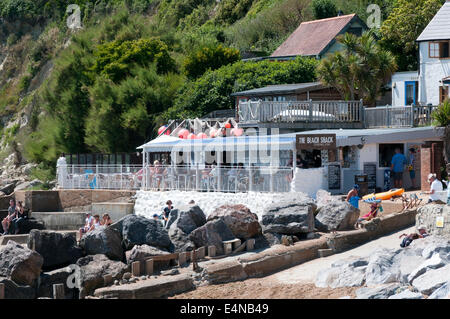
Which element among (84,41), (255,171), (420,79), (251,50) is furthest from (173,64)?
(255,171)

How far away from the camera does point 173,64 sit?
4816 cm

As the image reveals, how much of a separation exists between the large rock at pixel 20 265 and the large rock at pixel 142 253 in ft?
6.76

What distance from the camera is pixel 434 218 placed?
18.1 m

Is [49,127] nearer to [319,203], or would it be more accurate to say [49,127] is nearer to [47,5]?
[319,203]

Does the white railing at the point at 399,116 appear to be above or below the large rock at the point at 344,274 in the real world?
above

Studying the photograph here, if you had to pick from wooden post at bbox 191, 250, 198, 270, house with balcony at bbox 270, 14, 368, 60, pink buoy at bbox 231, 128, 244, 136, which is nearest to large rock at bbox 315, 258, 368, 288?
wooden post at bbox 191, 250, 198, 270

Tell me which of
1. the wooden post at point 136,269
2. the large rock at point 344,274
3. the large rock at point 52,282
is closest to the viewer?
the large rock at point 344,274

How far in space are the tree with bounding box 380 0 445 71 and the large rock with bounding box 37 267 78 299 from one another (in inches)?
1079

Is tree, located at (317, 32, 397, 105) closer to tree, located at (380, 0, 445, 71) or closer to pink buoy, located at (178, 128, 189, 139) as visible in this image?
pink buoy, located at (178, 128, 189, 139)

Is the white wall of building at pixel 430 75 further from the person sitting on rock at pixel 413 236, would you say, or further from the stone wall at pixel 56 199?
the person sitting on rock at pixel 413 236

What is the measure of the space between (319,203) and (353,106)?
9.15m

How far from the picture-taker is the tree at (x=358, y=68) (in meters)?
35.2

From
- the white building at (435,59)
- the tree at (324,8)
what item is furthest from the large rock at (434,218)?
the tree at (324,8)

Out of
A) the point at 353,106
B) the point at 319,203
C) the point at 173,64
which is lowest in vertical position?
the point at 319,203
